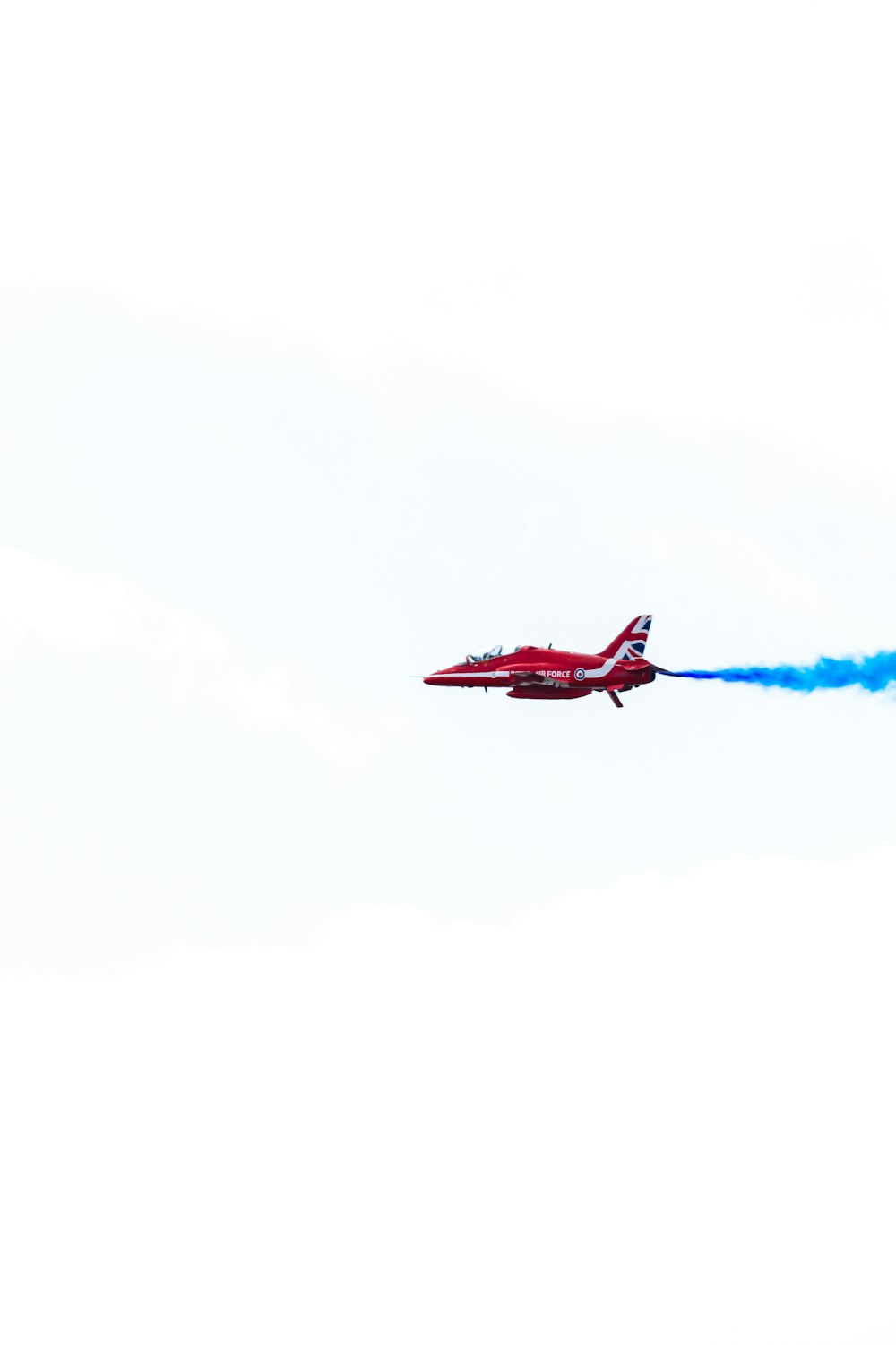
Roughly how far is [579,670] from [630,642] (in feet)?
12.6

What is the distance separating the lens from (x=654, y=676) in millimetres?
102812

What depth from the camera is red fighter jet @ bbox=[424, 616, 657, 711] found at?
3996 inches

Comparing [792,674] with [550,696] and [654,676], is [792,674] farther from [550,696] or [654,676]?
[550,696]

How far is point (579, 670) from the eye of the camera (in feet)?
333

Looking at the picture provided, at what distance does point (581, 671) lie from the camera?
10144cm

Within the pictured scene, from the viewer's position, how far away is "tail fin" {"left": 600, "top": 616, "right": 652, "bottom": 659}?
102125mm

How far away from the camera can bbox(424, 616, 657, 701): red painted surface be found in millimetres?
101500

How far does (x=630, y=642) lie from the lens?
102m

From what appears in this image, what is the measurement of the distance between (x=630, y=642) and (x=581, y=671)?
3.77 m

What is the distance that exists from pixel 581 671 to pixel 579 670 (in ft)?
0.41

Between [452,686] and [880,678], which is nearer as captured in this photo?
[880,678]

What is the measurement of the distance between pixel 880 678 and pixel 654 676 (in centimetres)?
1394

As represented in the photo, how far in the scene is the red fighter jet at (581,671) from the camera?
102 meters

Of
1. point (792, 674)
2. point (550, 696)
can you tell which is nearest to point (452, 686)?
point (550, 696)
